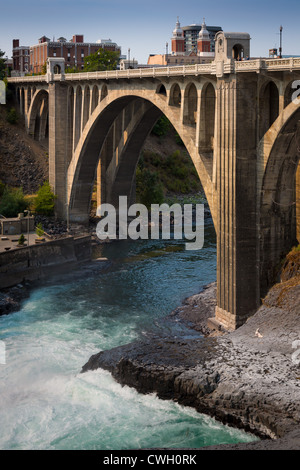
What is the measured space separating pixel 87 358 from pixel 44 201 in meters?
33.6

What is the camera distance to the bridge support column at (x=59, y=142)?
66.7m

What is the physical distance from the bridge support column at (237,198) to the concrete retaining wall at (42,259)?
19.3 metres

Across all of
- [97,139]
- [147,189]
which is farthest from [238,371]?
[147,189]

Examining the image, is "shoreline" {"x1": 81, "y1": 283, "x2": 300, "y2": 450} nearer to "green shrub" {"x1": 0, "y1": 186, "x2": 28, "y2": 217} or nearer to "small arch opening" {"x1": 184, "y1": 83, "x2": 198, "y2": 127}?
"small arch opening" {"x1": 184, "y1": 83, "x2": 198, "y2": 127}

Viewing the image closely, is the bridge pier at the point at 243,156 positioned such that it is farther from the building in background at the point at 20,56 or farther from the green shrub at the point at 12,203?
the building in background at the point at 20,56

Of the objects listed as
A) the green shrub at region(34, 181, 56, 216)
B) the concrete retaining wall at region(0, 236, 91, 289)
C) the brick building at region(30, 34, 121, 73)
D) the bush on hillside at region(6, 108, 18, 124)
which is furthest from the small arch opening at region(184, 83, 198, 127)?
the brick building at region(30, 34, 121, 73)

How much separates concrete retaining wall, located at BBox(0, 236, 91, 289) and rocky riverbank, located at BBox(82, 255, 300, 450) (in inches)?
735

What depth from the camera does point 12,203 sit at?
64625 mm

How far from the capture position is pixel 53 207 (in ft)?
225

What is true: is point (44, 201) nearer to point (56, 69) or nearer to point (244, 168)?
point (56, 69)

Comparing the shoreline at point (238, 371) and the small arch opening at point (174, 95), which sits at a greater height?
the small arch opening at point (174, 95)

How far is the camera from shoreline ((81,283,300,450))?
27344mm

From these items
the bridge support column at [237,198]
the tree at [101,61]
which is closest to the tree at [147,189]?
the tree at [101,61]
